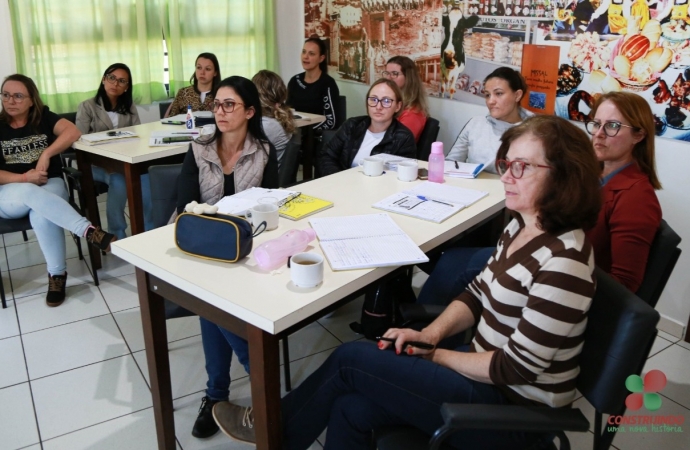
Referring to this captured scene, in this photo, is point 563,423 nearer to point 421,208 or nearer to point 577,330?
point 577,330

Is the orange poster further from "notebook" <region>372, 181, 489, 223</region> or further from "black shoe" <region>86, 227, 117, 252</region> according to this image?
"black shoe" <region>86, 227, 117, 252</region>

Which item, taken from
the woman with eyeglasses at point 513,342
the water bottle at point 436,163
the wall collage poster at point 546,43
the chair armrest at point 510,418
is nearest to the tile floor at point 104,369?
the woman with eyeglasses at point 513,342

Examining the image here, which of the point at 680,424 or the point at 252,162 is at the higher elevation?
the point at 252,162

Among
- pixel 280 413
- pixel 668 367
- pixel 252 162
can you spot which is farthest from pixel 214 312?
pixel 668 367

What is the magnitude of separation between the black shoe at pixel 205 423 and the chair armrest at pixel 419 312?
33.3 inches

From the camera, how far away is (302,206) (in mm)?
2059

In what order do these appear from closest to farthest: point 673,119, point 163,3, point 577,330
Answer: point 577,330, point 673,119, point 163,3

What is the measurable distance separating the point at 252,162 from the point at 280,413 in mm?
1242

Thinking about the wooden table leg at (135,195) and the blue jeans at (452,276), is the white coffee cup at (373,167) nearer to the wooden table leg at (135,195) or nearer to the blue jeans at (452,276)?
the blue jeans at (452,276)

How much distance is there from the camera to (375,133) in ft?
10.00

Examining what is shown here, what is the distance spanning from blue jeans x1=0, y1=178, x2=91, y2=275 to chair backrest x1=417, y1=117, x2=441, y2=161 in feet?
6.26

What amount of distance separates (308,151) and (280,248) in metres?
2.54

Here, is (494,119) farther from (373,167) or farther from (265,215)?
(265,215)

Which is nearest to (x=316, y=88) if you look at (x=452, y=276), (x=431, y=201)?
(x=431, y=201)
